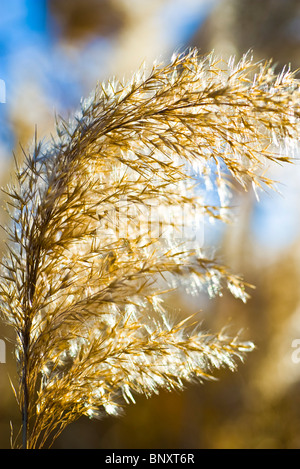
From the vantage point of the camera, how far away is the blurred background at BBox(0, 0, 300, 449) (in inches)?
71.7

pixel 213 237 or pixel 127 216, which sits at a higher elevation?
pixel 213 237

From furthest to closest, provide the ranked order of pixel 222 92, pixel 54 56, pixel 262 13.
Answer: pixel 262 13, pixel 54 56, pixel 222 92

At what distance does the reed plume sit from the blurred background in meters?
1.08

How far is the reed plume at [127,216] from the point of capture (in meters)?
0.71

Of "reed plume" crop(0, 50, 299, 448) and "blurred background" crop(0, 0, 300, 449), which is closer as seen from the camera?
"reed plume" crop(0, 50, 299, 448)

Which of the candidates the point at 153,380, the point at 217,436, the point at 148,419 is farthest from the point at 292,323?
the point at 153,380

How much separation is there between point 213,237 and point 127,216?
118cm

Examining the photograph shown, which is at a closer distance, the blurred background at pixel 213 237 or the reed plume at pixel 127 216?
the reed plume at pixel 127 216

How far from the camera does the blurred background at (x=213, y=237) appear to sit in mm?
1822

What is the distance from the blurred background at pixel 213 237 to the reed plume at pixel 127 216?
42.6 inches

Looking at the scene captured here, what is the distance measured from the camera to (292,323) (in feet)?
6.56

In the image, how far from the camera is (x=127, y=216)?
0.73 m

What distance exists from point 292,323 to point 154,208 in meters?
1.48

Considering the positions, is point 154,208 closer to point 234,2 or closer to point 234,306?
point 234,306
